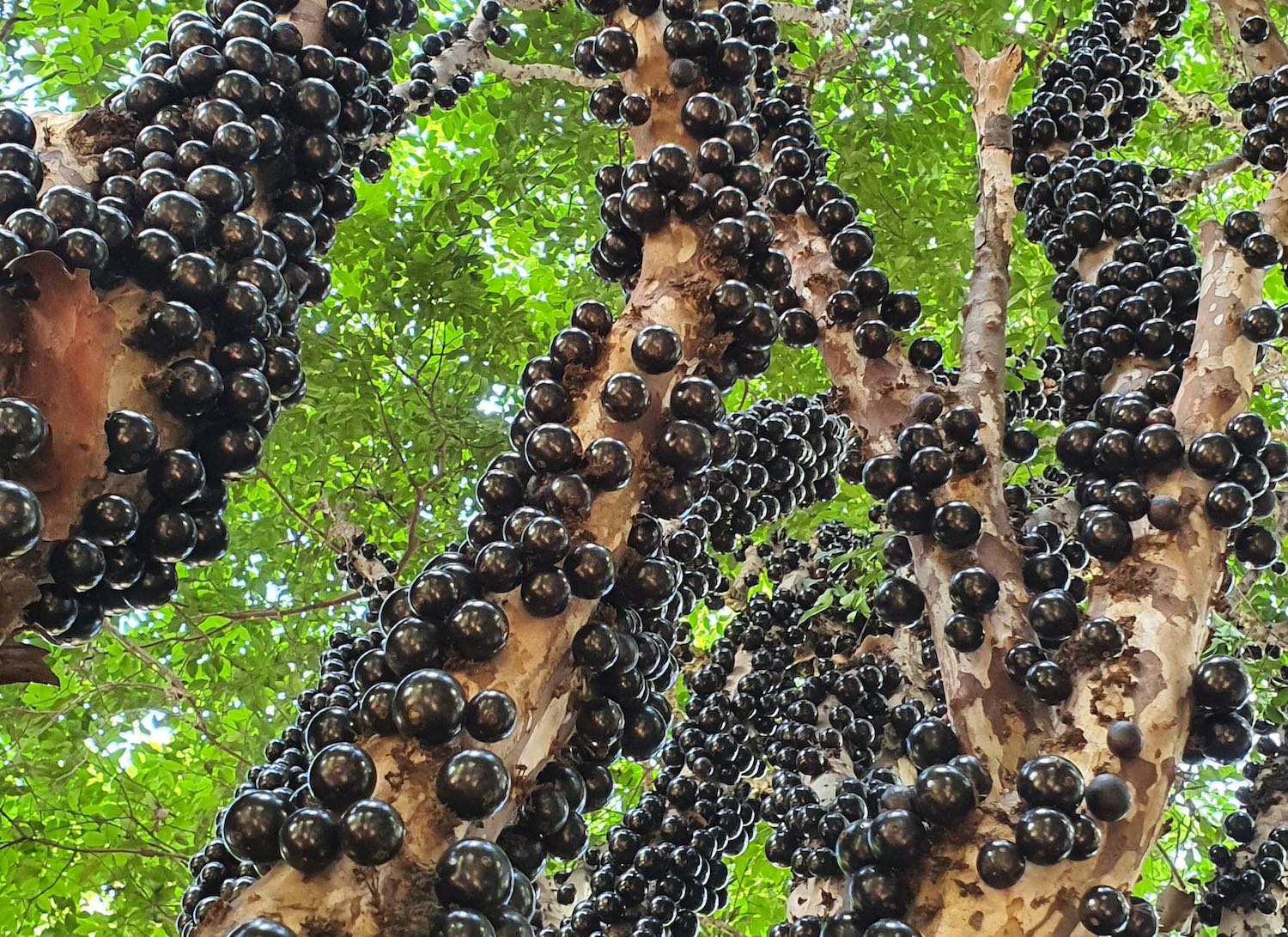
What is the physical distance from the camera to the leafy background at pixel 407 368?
5789mm

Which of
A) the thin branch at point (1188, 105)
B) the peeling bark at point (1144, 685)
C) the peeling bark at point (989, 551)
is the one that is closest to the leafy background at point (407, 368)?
the thin branch at point (1188, 105)

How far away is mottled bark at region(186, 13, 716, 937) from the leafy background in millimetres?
3757

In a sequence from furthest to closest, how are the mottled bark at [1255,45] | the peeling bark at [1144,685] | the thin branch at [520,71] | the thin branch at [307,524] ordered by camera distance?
the thin branch at [307,524] < the thin branch at [520,71] < the mottled bark at [1255,45] < the peeling bark at [1144,685]

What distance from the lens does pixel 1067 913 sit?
213 centimetres

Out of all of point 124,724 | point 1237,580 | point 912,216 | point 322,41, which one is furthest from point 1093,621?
point 124,724

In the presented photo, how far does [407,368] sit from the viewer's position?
6742 millimetres

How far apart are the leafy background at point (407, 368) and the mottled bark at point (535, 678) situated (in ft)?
12.3

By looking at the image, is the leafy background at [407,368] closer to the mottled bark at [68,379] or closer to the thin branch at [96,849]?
the thin branch at [96,849]

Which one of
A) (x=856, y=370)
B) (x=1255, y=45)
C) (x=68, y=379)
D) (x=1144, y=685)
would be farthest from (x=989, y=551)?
(x=1255, y=45)

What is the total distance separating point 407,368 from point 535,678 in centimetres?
501

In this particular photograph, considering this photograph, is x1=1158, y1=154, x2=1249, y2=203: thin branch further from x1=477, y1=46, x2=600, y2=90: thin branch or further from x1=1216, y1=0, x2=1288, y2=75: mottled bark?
x1=477, y1=46, x2=600, y2=90: thin branch

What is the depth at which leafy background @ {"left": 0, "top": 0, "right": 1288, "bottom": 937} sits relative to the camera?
579 centimetres

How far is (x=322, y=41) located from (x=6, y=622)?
6.91 ft

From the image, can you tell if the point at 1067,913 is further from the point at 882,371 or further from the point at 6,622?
the point at 6,622
